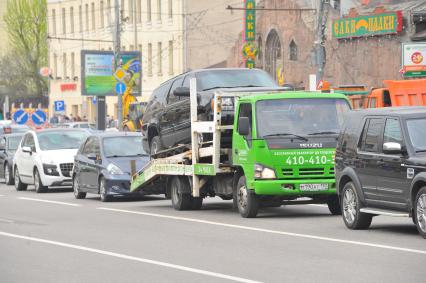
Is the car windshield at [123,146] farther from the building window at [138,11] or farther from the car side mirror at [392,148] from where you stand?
the building window at [138,11]

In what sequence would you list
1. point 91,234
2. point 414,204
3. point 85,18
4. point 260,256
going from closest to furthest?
point 260,256, point 414,204, point 91,234, point 85,18

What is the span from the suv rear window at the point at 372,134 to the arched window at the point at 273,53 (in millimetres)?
51408

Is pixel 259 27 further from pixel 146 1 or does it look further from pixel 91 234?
pixel 91 234

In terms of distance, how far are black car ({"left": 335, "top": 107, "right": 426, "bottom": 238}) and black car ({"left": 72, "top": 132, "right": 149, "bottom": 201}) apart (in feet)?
33.2

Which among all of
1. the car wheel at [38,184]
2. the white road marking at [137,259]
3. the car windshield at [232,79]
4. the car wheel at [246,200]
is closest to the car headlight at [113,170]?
the car wheel at [38,184]

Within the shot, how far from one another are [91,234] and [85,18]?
8212cm

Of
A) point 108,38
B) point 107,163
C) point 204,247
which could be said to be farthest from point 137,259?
point 108,38

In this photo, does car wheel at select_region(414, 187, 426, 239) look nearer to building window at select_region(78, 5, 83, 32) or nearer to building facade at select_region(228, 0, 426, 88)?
building facade at select_region(228, 0, 426, 88)

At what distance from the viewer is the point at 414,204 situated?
628 inches

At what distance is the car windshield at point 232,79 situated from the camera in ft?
75.5

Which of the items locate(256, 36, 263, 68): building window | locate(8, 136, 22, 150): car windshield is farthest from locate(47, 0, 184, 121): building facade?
locate(8, 136, 22, 150): car windshield

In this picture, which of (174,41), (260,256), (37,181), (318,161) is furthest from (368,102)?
(174,41)

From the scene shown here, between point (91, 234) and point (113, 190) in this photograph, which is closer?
point (91, 234)

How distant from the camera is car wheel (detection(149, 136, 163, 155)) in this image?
24.8 m
